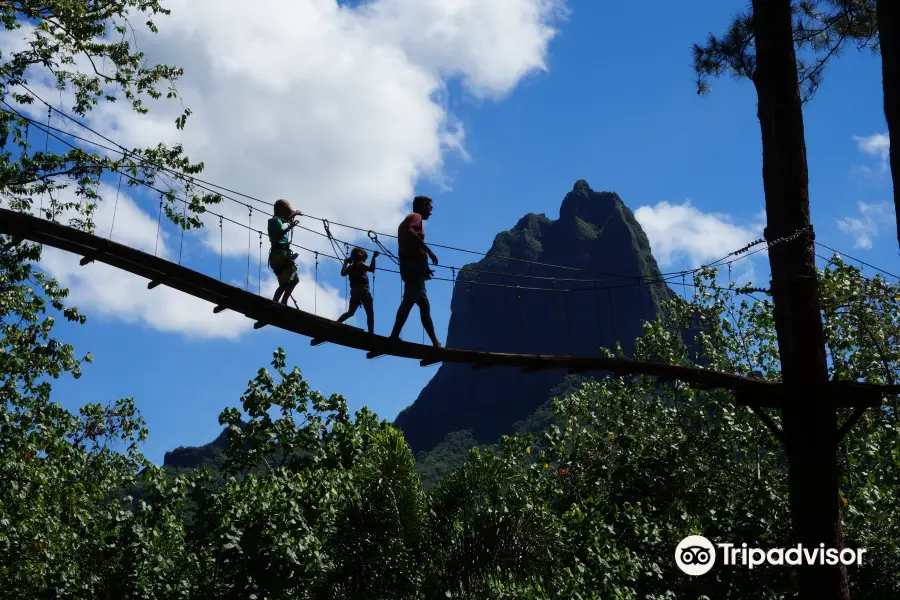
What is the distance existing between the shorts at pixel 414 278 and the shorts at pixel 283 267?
1022mm

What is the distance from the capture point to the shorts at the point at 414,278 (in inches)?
301

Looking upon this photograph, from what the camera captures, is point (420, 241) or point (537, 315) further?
point (537, 315)

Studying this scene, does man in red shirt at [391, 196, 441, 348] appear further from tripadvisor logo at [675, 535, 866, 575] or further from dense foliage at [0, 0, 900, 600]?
tripadvisor logo at [675, 535, 866, 575]

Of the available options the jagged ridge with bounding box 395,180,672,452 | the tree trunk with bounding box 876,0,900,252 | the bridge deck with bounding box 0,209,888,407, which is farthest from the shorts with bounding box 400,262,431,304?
the jagged ridge with bounding box 395,180,672,452

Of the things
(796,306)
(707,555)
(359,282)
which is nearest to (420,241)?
(359,282)

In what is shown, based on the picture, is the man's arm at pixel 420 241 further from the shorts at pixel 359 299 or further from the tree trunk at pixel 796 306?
the tree trunk at pixel 796 306

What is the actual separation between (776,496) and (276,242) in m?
8.35

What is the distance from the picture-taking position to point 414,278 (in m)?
7.66

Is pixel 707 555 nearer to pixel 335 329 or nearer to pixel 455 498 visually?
pixel 455 498

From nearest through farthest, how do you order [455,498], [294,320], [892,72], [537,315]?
[892,72] → [294,320] → [455,498] → [537,315]

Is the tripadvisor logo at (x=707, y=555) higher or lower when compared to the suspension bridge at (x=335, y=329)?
lower

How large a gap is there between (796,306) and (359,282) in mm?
4004

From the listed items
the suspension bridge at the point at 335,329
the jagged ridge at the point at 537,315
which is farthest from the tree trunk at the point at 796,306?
the jagged ridge at the point at 537,315

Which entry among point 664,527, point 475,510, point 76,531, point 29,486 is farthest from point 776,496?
point 29,486
